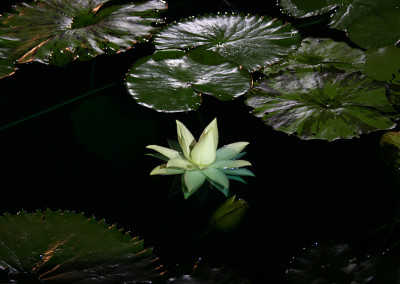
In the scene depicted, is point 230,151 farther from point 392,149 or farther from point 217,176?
point 392,149

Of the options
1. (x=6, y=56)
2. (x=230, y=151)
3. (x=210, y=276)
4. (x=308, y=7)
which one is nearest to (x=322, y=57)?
(x=308, y=7)

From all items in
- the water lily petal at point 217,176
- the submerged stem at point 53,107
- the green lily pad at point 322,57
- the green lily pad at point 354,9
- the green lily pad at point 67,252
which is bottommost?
the green lily pad at point 67,252

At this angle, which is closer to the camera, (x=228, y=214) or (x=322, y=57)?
(x=228, y=214)

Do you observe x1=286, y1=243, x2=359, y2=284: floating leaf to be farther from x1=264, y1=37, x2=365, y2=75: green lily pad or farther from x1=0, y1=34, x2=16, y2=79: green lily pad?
x1=0, y1=34, x2=16, y2=79: green lily pad

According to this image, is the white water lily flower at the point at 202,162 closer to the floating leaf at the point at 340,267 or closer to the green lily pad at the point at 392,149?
the floating leaf at the point at 340,267

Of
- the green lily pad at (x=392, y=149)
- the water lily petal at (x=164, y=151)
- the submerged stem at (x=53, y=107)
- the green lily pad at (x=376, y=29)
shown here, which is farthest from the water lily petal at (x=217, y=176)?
the green lily pad at (x=376, y=29)

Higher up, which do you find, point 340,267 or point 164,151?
point 164,151
